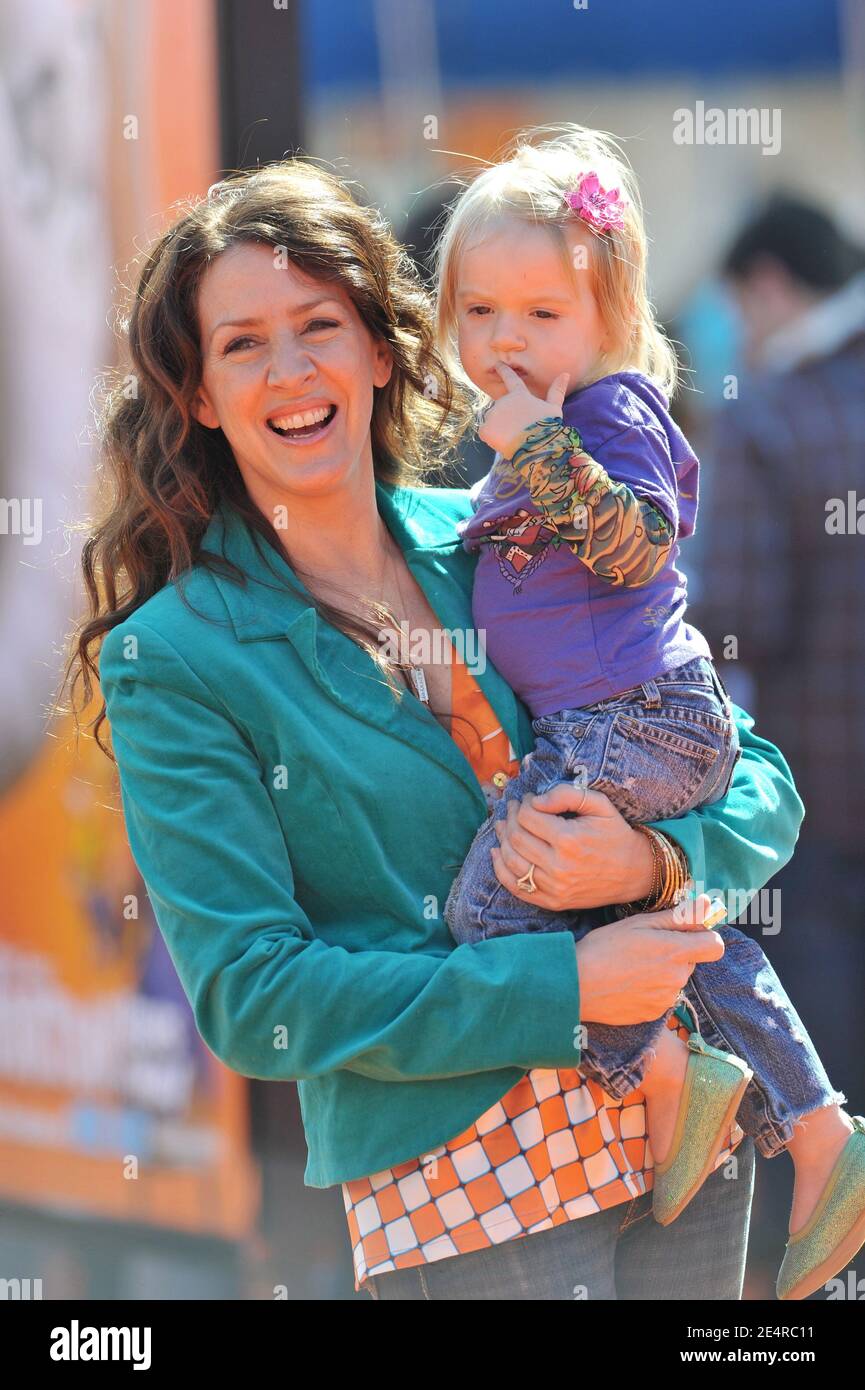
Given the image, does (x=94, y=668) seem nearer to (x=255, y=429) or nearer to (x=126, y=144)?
(x=255, y=429)

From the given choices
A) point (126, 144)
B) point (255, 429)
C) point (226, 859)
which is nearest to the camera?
point (226, 859)

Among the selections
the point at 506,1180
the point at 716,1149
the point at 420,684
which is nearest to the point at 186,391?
the point at 420,684

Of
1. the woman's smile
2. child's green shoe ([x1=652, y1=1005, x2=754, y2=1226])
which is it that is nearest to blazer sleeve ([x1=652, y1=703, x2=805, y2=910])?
child's green shoe ([x1=652, y1=1005, x2=754, y2=1226])

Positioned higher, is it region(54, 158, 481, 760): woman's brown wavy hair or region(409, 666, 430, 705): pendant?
region(54, 158, 481, 760): woman's brown wavy hair

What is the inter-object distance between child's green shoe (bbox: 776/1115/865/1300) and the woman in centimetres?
9

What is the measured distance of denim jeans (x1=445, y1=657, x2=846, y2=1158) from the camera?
212cm

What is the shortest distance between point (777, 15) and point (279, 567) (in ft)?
8.14

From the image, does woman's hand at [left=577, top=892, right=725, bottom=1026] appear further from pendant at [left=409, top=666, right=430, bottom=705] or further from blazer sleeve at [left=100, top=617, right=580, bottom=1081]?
pendant at [left=409, top=666, right=430, bottom=705]

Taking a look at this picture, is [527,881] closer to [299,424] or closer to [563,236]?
[299,424]

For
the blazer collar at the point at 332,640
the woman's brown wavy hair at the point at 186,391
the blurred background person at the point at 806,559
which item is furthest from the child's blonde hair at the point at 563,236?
the blurred background person at the point at 806,559

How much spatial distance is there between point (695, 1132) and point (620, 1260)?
0.23 metres

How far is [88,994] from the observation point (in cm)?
468

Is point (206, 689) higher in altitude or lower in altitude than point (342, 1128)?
higher
